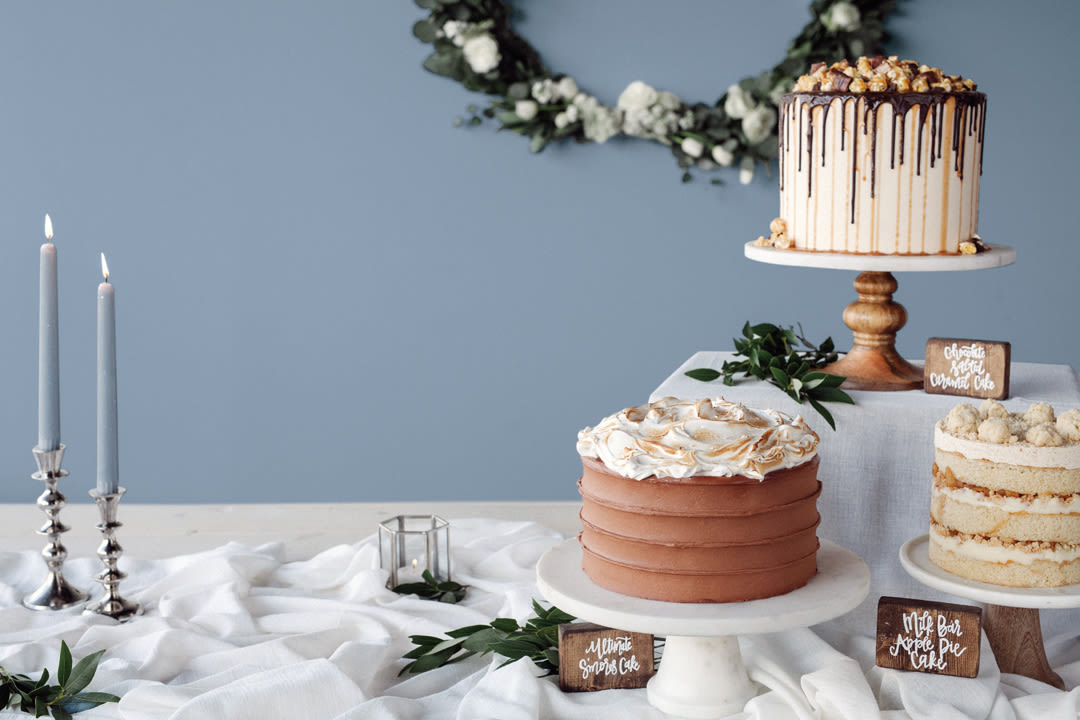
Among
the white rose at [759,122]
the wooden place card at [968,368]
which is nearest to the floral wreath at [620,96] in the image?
the white rose at [759,122]

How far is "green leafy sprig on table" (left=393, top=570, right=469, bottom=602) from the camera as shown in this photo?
2074 millimetres

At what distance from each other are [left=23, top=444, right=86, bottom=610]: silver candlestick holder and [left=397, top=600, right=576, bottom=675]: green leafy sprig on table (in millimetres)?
739

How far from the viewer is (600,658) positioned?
155 centimetres

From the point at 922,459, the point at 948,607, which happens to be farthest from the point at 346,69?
the point at 948,607

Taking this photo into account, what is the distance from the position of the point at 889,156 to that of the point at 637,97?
1195 mm

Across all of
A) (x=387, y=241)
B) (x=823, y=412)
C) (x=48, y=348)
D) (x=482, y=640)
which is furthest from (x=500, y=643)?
(x=387, y=241)

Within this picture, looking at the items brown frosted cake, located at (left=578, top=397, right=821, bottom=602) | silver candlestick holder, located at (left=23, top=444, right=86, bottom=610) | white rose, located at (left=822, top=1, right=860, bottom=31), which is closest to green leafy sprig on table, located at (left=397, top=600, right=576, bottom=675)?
brown frosted cake, located at (left=578, top=397, right=821, bottom=602)

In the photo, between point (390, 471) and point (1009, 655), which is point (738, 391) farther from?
point (390, 471)

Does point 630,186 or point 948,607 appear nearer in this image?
point 948,607

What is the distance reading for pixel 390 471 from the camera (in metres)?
3.04

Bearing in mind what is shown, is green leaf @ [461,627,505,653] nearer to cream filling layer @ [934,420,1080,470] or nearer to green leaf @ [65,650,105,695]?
green leaf @ [65,650,105,695]

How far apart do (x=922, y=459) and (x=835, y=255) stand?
33cm

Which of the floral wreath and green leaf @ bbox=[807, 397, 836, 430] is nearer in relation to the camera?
green leaf @ bbox=[807, 397, 836, 430]

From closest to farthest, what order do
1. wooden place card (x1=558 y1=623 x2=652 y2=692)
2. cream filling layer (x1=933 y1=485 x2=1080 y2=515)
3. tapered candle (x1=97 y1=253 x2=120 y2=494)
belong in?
cream filling layer (x1=933 y1=485 x2=1080 y2=515) < wooden place card (x1=558 y1=623 x2=652 y2=692) < tapered candle (x1=97 y1=253 x2=120 y2=494)
